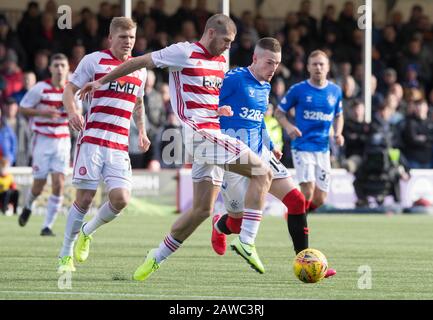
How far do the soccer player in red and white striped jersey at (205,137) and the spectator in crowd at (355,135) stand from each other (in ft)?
41.6

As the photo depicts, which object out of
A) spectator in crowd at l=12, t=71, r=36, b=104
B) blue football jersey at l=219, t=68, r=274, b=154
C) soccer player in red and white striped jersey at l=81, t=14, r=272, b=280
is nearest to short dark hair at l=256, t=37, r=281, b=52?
blue football jersey at l=219, t=68, r=274, b=154

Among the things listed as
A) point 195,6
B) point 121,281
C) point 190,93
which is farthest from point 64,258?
point 195,6

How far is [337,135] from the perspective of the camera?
14.7 meters

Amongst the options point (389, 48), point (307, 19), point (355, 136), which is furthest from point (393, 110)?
point (307, 19)

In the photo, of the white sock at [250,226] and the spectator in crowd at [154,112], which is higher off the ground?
the spectator in crowd at [154,112]

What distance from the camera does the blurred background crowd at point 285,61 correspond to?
830 inches

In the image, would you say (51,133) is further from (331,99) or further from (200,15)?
(200,15)

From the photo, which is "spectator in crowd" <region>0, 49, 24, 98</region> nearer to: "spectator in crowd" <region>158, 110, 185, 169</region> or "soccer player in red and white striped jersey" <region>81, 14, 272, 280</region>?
"spectator in crowd" <region>158, 110, 185, 169</region>

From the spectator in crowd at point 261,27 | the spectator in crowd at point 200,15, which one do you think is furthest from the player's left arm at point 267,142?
the spectator in crowd at point 261,27

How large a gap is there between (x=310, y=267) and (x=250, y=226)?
2.16 feet

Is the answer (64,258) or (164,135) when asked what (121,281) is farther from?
(164,135)

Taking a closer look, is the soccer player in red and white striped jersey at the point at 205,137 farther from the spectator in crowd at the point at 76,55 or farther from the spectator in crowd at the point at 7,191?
the spectator in crowd at the point at 76,55

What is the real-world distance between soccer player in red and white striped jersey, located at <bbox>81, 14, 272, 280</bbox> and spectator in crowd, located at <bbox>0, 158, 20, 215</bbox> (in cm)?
1055

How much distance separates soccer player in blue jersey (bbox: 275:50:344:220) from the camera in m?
14.8
